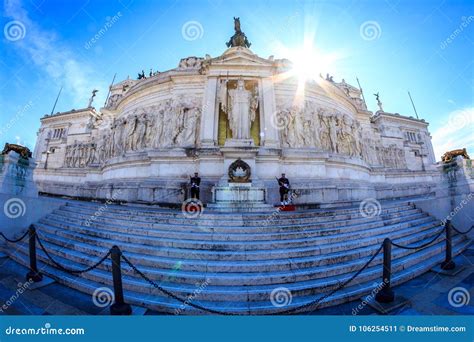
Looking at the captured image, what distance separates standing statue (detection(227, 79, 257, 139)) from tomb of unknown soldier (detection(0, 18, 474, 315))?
3.2 inches

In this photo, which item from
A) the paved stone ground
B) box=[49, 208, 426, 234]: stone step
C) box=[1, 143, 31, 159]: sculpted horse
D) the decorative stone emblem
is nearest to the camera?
the paved stone ground

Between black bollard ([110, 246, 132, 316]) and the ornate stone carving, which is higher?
the ornate stone carving

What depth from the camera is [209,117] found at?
1242cm

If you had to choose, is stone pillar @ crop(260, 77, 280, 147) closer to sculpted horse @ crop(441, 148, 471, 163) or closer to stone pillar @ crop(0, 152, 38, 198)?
sculpted horse @ crop(441, 148, 471, 163)

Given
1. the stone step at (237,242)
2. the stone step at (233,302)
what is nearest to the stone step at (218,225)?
the stone step at (237,242)

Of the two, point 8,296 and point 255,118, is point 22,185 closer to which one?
point 8,296

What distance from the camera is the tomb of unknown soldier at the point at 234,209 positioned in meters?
4.13

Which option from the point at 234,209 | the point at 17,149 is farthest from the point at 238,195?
the point at 17,149

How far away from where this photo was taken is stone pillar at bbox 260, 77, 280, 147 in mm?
11933

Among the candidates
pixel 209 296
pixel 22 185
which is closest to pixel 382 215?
pixel 209 296

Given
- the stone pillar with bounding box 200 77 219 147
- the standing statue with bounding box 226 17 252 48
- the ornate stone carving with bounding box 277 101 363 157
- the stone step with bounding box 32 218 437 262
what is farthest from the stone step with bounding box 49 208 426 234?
the standing statue with bounding box 226 17 252 48

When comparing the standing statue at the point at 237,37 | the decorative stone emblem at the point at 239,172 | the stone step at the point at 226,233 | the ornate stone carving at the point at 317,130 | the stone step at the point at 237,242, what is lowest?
the stone step at the point at 237,242

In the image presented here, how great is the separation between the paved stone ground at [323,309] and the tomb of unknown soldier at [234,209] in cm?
17

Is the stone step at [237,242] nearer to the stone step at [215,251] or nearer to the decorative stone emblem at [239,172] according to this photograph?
the stone step at [215,251]
